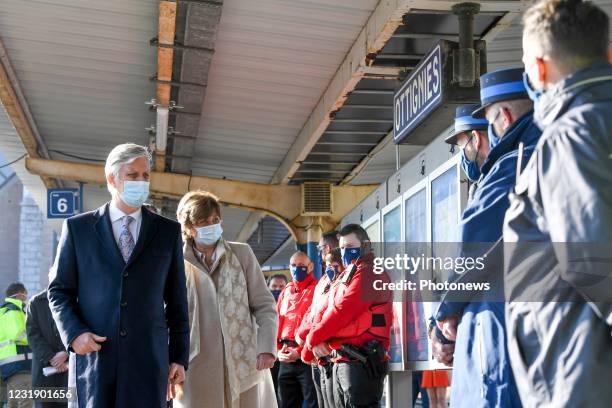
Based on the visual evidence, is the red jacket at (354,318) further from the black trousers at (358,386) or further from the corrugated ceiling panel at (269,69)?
the corrugated ceiling panel at (269,69)

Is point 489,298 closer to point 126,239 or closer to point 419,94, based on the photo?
point 126,239

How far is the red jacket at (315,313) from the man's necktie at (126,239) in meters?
3.88

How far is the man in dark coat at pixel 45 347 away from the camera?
9.88 m

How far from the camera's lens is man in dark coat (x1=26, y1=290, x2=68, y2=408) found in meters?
9.88

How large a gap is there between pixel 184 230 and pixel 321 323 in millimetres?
2483

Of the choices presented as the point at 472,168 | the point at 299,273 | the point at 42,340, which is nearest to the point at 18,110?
the point at 42,340

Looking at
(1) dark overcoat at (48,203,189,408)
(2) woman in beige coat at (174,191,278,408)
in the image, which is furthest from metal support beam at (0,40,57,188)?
(1) dark overcoat at (48,203,189,408)

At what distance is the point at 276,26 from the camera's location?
32.5 ft

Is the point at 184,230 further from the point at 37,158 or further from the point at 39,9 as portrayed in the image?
the point at 37,158

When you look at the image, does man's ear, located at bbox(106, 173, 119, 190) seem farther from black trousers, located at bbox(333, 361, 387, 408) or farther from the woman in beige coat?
black trousers, located at bbox(333, 361, 387, 408)

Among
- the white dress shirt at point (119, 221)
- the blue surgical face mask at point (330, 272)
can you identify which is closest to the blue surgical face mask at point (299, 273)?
the blue surgical face mask at point (330, 272)

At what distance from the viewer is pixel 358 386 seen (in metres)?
7.79

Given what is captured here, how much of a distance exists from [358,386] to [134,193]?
11.5 ft

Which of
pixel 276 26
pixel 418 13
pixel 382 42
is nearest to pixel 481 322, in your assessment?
pixel 418 13
